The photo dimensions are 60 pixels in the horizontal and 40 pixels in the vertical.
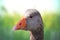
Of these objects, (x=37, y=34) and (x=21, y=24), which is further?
(x=37, y=34)

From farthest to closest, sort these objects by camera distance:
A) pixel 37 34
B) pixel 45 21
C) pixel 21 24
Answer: pixel 45 21
pixel 37 34
pixel 21 24

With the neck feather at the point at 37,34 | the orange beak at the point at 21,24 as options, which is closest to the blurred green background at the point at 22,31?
the neck feather at the point at 37,34

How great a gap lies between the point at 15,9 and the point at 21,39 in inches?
8.7

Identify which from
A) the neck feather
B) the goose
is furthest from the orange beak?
the neck feather

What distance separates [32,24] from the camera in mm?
1404

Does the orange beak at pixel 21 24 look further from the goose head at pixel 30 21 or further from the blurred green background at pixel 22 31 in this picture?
the blurred green background at pixel 22 31

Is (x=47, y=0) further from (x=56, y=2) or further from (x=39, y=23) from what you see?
(x=39, y=23)

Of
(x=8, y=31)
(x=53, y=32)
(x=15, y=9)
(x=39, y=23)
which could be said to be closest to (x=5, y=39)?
(x=8, y=31)

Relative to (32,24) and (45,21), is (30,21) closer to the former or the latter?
(32,24)

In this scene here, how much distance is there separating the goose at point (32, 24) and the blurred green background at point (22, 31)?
246mm

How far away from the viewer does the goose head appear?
4.46 ft

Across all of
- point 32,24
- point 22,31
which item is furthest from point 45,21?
point 32,24

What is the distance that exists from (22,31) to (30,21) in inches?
13.4

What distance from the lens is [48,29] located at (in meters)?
1.73
